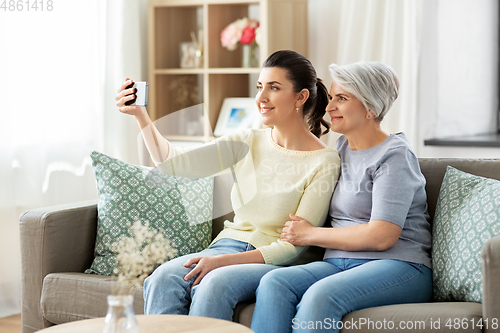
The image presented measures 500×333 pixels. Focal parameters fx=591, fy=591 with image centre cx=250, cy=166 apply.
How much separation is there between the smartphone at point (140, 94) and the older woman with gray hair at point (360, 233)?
0.57 metres

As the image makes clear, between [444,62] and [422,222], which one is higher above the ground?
[444,62]

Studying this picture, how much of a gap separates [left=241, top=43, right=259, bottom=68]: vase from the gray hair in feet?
5.42

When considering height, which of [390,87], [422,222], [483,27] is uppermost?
[483,27]

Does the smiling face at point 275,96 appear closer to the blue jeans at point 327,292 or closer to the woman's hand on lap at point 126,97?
the woman's hand on lap at point 126,97

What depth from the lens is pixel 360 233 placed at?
66.3 inches

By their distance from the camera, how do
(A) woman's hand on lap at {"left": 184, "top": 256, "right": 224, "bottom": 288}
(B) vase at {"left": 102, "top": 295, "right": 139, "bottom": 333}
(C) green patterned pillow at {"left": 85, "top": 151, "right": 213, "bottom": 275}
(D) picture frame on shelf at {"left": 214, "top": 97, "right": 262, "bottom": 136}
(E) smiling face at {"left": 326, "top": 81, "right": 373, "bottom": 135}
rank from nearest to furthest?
1. (B) vase at {"left": 102, "top": 295, "right": 139, "bottom": 333}
2. (A) woman's hand on lap at {"left": 184, "top": 256, "right": 224, "bottom": 288}
3. (E) smiling face at {"left": 326, "top": 81, "right": 373, "bottom": 135}
4. (C) green patterned pillow at {"left": 85, "top": 151, "right": 213, "bottom": 275}
5. (D) picture frame on shelf at {"left": 214, "top": 97, "right": 262, "bottom": 136}

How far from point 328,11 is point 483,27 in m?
0.87

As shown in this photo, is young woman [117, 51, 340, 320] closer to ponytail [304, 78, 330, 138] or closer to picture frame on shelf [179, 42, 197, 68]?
ponytail [304, 78, 330, 138]

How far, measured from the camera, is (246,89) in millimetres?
3691

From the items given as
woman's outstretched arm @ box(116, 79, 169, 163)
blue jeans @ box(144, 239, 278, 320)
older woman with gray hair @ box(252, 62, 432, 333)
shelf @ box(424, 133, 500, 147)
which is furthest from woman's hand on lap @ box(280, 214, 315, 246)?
shelf @ box(424, 133, 500, 147)

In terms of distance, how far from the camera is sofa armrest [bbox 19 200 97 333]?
1963 mm

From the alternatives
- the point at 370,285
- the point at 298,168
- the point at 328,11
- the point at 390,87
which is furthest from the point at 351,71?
the point at 328,11

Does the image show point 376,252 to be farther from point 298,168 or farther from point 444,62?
point 444,62

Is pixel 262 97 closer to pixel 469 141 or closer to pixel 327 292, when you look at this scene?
pixel 327 292
